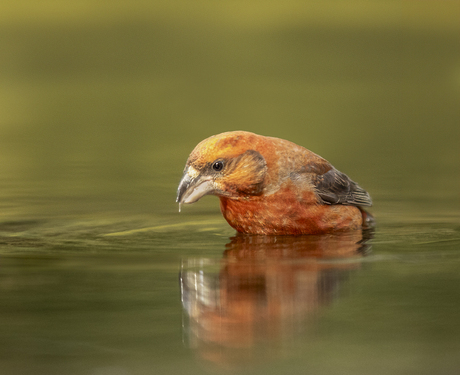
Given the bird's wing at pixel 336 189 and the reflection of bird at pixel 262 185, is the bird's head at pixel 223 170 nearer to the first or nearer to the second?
the reflection of bird at pixel 262 185

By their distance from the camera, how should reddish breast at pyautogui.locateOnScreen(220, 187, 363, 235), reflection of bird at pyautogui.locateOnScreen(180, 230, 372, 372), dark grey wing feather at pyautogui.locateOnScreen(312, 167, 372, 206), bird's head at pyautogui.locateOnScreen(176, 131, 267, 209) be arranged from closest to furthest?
1. reflection of bird at pyautogui.locateOnScreen(180, 230, 372, 372)
2. bird's head at pyautogui.locateOnScreen(176, 131, 267, 209)
3. reddish breast at pyautogui.locateOnScreen(220, 187, 363, 235)
4. dark grey wing feather at pyautogui.locateOnScreen(312, 167, 372, 206)

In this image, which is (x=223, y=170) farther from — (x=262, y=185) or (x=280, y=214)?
(x=280, y=214)

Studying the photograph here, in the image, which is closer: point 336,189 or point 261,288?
point 261,288

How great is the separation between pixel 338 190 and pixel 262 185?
3.30ft

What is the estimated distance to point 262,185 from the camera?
8.57 meters

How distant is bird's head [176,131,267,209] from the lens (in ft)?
27.6

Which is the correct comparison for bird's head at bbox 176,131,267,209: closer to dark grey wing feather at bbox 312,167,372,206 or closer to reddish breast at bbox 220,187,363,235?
reddish breast at bbox 220,187,363,235

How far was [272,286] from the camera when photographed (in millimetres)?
6875

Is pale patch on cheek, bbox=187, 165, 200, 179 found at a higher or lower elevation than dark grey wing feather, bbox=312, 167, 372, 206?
higher

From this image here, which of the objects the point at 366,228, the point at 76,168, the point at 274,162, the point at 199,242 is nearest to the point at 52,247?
the point at 199,242

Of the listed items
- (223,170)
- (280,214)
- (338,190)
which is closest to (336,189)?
(338,190)

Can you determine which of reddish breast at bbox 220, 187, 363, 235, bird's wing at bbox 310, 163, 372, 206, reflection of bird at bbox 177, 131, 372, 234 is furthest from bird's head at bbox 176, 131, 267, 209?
bird's wing at bbox 310, 163, 372, 206

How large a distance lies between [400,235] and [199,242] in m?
1.93

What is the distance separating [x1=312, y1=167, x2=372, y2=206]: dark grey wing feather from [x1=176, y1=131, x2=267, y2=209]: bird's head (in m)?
0.70
